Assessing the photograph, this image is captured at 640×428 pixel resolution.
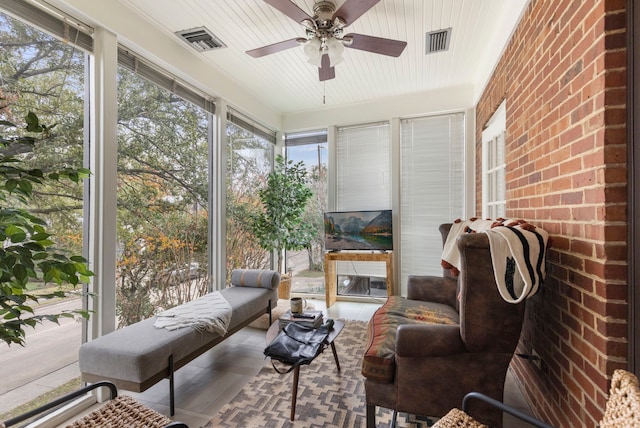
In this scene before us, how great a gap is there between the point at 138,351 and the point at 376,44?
2.60 meters

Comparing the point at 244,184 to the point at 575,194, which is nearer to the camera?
the point at 575,194

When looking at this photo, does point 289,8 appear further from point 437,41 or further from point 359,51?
point 437,41

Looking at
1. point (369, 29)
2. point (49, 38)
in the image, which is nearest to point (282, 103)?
point (369, 29)

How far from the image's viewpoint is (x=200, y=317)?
231cm

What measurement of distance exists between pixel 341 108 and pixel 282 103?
0.86 metres

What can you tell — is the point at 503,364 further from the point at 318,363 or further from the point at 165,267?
the point at 165,267

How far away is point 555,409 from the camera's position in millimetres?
1542

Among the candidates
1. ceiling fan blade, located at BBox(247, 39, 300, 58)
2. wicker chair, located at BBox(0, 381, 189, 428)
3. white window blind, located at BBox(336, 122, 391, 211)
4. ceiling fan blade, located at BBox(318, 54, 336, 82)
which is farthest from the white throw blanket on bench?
white window blind, located at BBox(336, 122, 391, 211)

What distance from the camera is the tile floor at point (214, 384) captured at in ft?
6.37

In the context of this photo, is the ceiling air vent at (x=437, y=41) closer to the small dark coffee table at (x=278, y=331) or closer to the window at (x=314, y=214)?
the window at (x=314, y=214)

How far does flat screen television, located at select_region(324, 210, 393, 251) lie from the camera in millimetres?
4055

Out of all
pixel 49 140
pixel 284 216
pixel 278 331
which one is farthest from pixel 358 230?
pixel 49 140

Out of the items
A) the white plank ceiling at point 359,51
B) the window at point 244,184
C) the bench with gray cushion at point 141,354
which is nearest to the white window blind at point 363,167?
the white plank ceiling at point 359,51

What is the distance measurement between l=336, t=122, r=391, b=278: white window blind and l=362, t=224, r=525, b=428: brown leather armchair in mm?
2766
